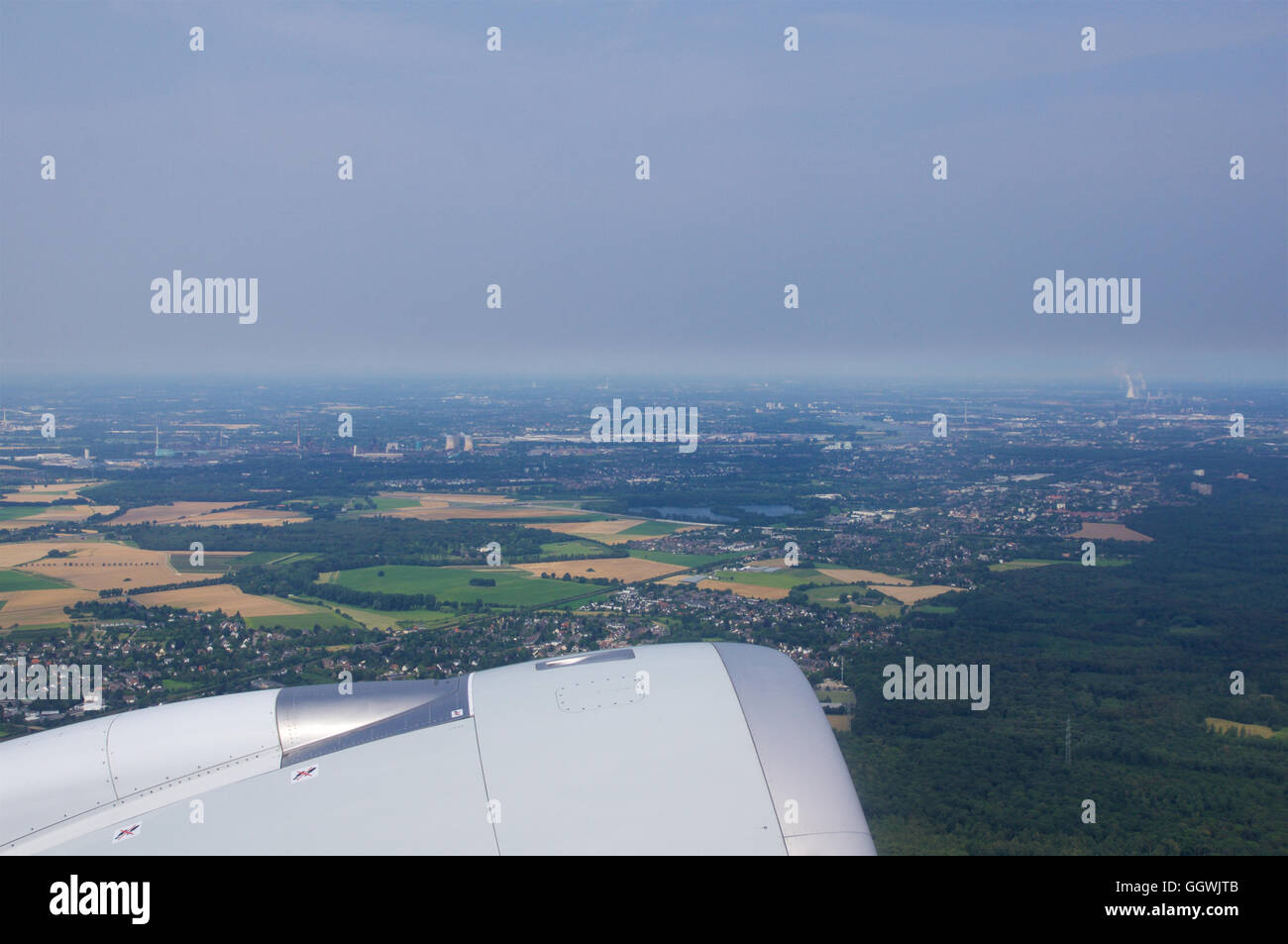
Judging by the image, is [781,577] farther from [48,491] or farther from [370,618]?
[48,491]

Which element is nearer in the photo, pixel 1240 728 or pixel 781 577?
pixel 1240 728

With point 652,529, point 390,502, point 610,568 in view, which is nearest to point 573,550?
point 610,568

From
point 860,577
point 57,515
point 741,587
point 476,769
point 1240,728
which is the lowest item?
point 1240,728

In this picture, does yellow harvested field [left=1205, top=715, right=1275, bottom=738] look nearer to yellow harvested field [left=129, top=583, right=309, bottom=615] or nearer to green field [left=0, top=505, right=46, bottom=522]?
yellow harvested field [left=129, top=583, right=309, bottom=615]

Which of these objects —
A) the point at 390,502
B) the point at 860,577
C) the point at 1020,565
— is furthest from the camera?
the point at 390,502

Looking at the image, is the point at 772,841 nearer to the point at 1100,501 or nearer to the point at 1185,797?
the point at 1185,797
